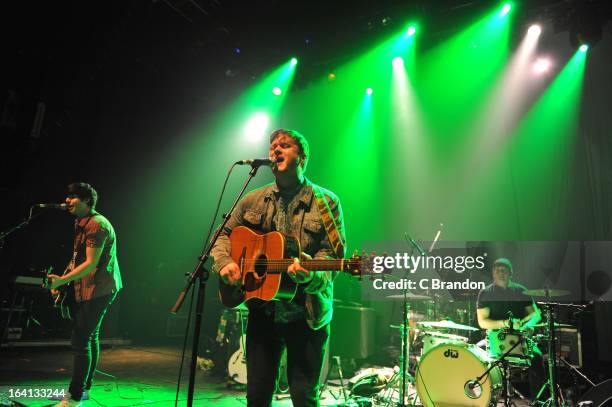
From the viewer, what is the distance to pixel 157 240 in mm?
12367

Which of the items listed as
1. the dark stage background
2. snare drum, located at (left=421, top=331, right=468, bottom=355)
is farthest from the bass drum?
the dark stage background

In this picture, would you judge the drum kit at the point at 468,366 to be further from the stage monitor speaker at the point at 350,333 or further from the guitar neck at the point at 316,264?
the guitar neck at the point at 316,264

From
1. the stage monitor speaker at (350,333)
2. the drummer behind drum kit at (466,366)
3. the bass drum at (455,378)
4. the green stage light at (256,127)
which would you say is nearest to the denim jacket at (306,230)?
the drummer behind drum kit at (466,366)

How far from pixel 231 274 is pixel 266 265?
26 cm

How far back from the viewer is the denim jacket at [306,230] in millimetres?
2715

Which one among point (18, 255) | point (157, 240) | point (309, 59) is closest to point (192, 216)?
point (157, 240)

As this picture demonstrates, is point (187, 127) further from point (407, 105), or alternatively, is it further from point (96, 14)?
point (407, 105)

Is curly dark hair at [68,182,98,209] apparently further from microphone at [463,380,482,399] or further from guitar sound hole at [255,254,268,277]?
microphone at [463,380,482,399]

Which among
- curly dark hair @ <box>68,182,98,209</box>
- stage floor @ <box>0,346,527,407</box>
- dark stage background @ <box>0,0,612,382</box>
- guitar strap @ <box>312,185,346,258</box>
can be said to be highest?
dark stage background @ <box>0,0,612,382</box>

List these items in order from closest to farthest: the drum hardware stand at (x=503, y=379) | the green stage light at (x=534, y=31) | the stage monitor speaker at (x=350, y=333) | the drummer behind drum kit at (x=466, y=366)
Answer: the drum hardware stand at (x=503, y=379)
the drummer behind drum kit at (x=466, y=366)
the stage monitor speaker at (x=350, y=333)
the green stage light at (x=534, y=31)

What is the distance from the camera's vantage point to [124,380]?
6.99 metres

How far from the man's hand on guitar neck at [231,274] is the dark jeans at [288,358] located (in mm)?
285

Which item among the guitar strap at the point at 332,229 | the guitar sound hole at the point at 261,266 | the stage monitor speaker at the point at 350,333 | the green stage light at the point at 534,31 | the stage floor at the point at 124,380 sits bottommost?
the stage floor at the point at 124,380

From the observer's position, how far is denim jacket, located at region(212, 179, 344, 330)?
2.71 meters
